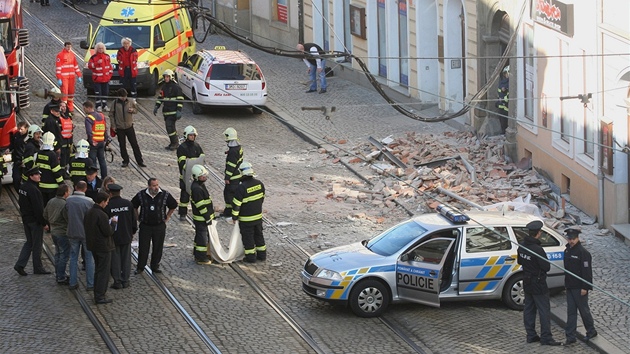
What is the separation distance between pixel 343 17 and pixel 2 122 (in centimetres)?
1484

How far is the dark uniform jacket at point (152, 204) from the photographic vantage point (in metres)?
18.5

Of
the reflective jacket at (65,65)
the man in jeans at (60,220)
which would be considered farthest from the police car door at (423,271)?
the reflective jacket at (65,65)

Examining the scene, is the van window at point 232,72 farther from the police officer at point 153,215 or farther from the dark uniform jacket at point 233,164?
the police officer at point 153,215

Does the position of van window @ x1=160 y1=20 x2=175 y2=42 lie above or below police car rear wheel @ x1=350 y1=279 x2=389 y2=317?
above

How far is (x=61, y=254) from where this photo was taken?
1827cm

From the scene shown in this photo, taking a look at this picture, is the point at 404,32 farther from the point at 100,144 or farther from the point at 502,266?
the point at 502,266

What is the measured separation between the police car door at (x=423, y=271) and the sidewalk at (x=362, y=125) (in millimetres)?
1717

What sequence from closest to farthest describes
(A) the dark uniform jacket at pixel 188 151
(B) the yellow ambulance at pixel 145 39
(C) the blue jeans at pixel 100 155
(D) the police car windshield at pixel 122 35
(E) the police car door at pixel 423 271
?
1. (E) the police car door at pixel 423 271
2. (A) the dark uniform jacket at pixel 188 151
3. (C) the blue jeans at pixel 100 155
4. (B) the yellow ambulance at pixel 145 39
5. (D) the police car windshield at pixel 122 35

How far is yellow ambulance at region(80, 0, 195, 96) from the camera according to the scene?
105 feet

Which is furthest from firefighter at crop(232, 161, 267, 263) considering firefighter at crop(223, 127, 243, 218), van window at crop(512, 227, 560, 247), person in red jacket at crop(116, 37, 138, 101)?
person in red jacket at crop(116, 37, 138, 101)

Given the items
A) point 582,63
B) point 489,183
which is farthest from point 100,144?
point 582,63

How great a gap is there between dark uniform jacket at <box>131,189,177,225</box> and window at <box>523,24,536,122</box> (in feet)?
31.9

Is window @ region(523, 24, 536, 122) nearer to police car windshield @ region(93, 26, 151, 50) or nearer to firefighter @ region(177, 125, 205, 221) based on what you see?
firefighter @ region(177, 125, 205, 221)

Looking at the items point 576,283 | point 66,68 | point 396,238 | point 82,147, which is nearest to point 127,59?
point 66,68
